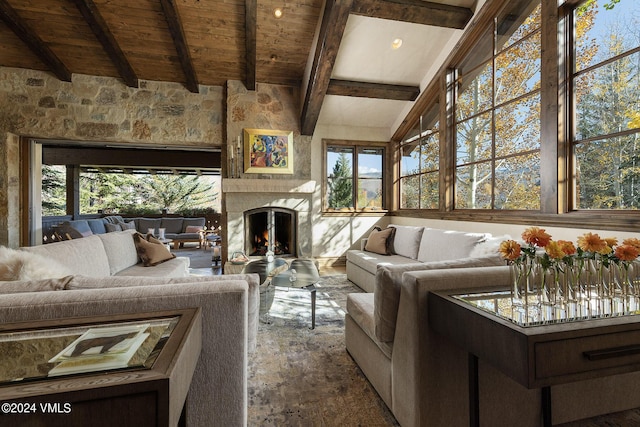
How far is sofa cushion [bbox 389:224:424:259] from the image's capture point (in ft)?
13.1

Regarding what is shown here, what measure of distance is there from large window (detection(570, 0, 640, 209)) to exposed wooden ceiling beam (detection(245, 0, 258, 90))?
324 cm

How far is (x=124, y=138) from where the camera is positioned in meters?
4.60

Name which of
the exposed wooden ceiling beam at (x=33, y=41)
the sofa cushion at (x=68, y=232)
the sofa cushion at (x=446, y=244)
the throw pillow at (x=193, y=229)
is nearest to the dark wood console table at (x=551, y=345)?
the sofa cushion at (x=446, y=244)

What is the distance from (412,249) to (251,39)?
136 inches

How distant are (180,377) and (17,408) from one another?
0.31m

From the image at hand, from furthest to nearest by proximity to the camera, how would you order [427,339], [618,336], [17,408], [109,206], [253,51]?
[109,206] < [253,51] < [427,339] < [618,336] < [17,408]

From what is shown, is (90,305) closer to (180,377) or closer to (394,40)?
(180,377)

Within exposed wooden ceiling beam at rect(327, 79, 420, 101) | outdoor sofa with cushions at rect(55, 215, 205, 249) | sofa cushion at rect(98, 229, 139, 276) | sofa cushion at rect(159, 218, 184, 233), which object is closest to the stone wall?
exposed wooden ceiling beam at rect(327, 79, 420, 101)

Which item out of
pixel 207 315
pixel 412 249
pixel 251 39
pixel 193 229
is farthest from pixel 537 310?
pixel 193 229

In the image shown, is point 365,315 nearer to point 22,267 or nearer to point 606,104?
point 22,267

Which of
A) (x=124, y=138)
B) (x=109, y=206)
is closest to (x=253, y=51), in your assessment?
(x=124, y=138)

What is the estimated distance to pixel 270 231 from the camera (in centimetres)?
521

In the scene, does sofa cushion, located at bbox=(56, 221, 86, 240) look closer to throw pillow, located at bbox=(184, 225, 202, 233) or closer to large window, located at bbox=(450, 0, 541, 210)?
throw pillow, located at bbox=(184, 225, 202, 233)

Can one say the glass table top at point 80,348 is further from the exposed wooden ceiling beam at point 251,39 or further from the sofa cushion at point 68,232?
the sofa cushion at point 68,232
